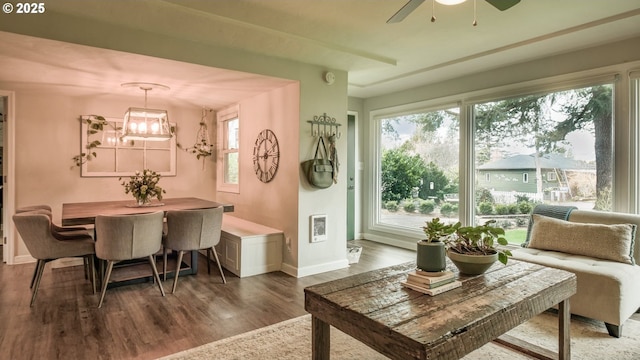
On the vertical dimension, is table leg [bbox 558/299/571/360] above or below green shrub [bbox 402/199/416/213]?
below

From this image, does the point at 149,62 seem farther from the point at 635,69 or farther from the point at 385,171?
the point at 635,69

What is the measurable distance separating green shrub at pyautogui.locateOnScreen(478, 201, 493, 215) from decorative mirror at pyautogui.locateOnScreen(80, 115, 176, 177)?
4460mm

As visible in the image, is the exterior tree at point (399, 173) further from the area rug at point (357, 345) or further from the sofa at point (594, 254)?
the area rug at point (357, 345)

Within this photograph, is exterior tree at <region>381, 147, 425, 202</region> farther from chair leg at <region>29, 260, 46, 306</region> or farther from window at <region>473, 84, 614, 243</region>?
chair leg at <region>29, 260, 46, 306</region>

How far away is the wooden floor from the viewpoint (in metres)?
2.43

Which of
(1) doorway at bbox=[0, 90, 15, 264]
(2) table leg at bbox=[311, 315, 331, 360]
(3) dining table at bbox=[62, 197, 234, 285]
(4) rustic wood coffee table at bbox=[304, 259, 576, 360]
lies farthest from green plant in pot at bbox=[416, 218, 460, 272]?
(1) doorway at bbox=[0, 90, 15, 264]

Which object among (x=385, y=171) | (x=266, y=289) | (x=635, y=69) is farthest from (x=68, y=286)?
(x=635, y=69)

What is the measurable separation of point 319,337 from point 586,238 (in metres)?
2.62

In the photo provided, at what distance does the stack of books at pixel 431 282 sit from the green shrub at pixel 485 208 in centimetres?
299

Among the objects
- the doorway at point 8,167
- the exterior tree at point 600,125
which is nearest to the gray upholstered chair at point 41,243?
the doorway at point 8,167

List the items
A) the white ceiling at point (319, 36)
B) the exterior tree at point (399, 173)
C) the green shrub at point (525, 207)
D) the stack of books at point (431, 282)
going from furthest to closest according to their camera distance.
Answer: the exterior tree at point (399, 173), the green shrub at point (525, 207), the white ceiling at point (319, 36), the stack of books at point (431, 282)

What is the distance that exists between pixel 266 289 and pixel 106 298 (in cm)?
146

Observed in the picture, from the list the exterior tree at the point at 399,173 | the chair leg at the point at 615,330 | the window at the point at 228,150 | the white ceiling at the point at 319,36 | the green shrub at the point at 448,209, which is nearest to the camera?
the chair leg at the point at 615,330

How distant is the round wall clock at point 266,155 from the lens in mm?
4359
